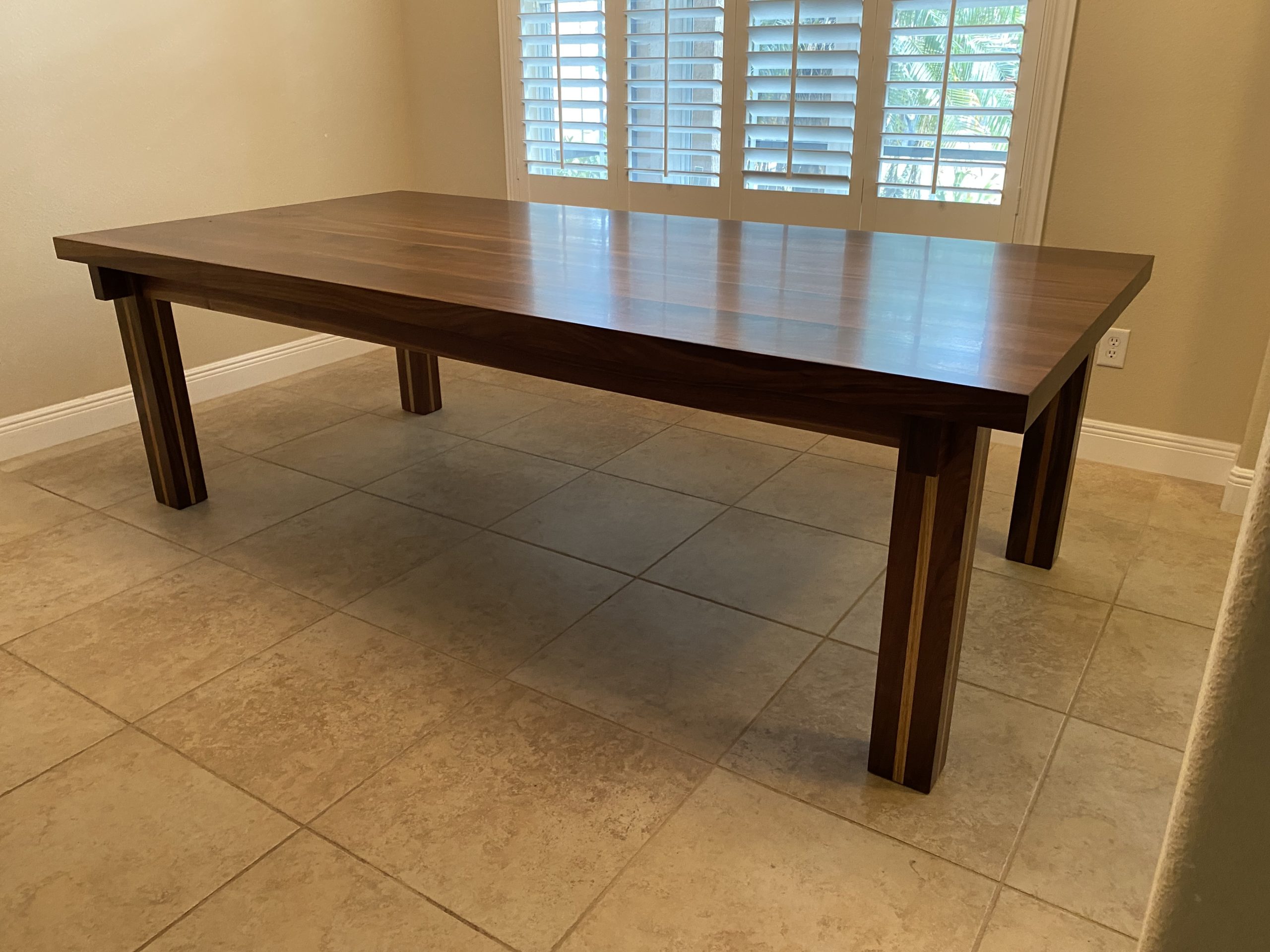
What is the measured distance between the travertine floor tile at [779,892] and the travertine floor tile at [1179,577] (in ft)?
3.03

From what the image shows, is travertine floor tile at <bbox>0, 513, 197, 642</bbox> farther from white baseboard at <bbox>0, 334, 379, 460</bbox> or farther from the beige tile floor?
white baseboard at <bbox>0, 334, 379, 460</bbox>

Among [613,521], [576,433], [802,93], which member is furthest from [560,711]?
[802,93]

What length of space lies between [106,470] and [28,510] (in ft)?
0.89

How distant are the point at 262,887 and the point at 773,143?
2386 mm

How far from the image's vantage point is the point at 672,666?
1732 millimetres

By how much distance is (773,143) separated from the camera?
2816mm

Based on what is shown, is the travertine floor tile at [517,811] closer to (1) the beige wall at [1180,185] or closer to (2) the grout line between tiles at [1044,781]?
(2) the grout line between tiles at [1044,781]

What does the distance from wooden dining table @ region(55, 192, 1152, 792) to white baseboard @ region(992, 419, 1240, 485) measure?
0.78 m

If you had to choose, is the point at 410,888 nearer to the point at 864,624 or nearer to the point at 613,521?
the point at 864,624

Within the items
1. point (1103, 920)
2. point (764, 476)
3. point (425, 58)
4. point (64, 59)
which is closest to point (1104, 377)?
point (764, 476)

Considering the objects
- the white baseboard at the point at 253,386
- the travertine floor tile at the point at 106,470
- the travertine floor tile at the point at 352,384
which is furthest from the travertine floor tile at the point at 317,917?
the travertine floor tile at the point at 352,384

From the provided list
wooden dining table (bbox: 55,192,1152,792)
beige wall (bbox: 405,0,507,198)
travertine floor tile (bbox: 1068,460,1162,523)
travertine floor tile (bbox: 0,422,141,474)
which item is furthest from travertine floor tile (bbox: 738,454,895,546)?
travertine floor tile (bbox: 0,422,141,474)

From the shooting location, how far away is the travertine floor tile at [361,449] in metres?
2.59

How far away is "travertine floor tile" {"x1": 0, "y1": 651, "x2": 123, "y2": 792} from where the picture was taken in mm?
1489
